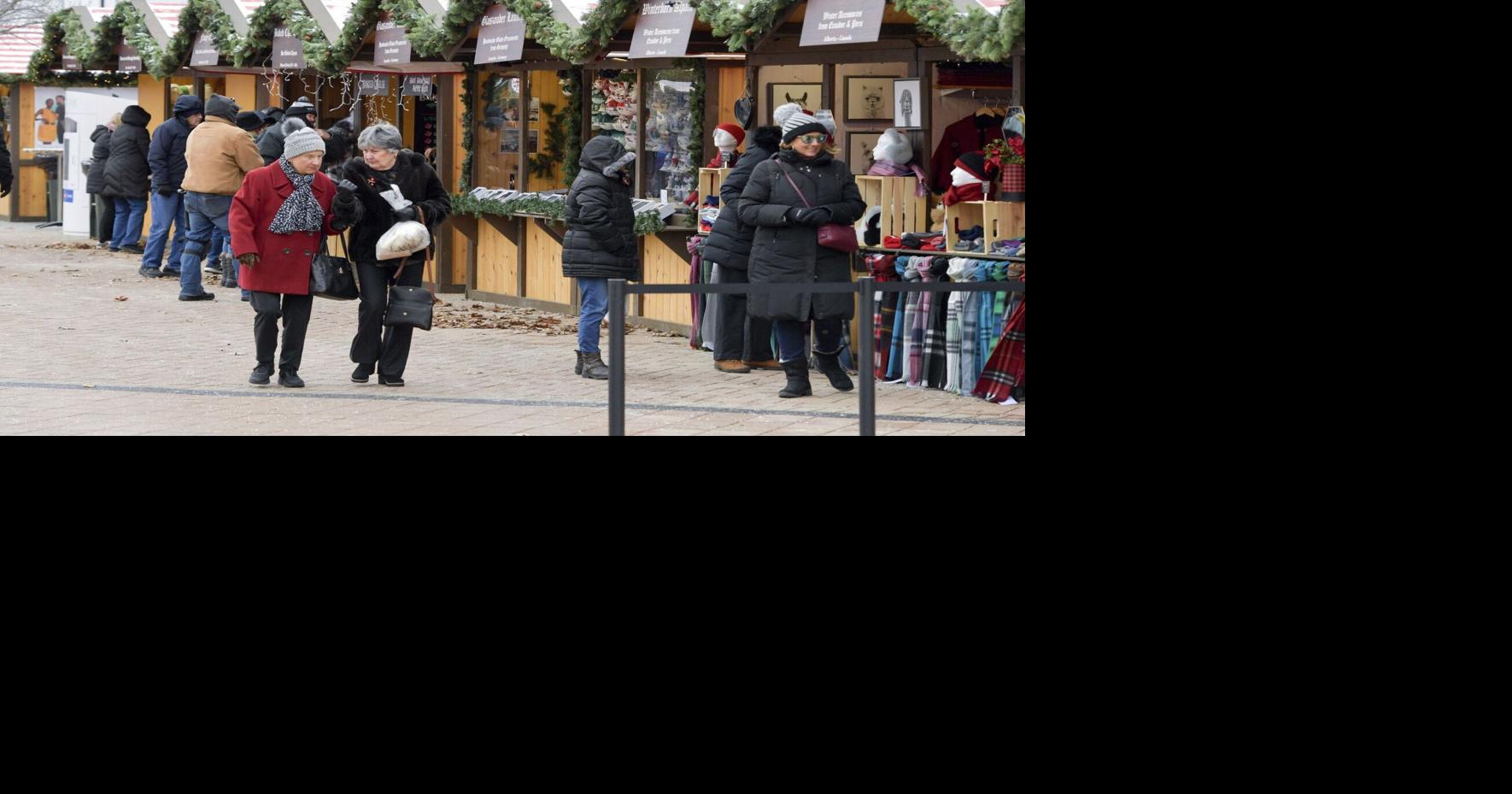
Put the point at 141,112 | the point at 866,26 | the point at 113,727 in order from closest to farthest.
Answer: the point at 113,727 → the point at 866,26 → the point at 141,112

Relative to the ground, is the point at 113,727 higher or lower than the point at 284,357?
lower

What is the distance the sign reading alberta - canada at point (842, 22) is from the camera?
38.5 ft

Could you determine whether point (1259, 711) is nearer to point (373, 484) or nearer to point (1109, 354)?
point (1109, 354)

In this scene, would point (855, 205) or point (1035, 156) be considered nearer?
point (1035, 156)

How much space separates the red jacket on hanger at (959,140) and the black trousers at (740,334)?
1302 millimetres

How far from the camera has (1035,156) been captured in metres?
6.93

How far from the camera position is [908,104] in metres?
12.4

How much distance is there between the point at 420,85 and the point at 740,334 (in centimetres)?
707

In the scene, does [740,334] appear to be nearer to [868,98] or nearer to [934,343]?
[934,343]

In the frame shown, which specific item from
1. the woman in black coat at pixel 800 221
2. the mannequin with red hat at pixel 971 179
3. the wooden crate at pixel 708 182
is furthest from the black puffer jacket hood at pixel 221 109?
the mannequin with red hat at pixel 971 179

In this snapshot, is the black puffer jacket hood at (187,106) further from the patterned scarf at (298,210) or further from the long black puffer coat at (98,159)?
the patterned scarf at (298,210)

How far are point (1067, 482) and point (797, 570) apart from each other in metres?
1.09

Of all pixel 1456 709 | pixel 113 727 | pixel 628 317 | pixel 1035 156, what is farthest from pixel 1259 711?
pixel 628 317

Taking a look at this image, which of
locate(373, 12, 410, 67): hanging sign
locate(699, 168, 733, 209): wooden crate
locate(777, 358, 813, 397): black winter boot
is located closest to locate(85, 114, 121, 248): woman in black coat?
locate(373, 12, 410, 67): hanging sign
